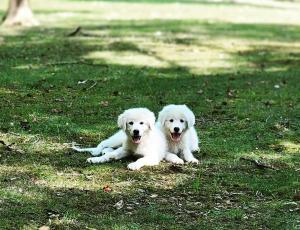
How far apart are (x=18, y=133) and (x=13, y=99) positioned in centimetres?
272

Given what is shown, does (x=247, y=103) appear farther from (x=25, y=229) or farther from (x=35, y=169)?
(x=25, y=229)

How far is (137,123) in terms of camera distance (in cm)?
850

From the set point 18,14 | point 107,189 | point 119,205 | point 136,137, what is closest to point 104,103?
Answer: point 136,137

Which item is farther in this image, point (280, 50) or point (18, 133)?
point (280, 50)

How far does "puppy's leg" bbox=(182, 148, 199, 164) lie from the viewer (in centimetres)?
902

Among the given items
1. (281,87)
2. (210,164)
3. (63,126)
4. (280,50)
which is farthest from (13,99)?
(280,50)

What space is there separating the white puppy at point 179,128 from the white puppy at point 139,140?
0.14 m

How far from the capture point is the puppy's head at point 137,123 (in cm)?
849

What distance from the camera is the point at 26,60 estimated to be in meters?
17.5

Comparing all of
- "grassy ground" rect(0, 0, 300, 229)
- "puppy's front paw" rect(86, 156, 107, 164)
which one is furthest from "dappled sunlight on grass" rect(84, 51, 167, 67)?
"puppy's front paw" rect(86, 156, 107, 164)

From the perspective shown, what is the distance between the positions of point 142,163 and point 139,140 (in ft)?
0.98

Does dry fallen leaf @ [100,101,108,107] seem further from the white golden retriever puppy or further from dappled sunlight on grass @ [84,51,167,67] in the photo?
dappled sunlight on grass @ [84,51,167,67]

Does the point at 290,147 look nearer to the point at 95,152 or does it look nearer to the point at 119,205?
the point at 95,152

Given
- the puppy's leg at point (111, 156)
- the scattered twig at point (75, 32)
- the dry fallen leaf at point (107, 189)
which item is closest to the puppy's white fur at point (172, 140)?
the puppy's leg at point (111, 156)
